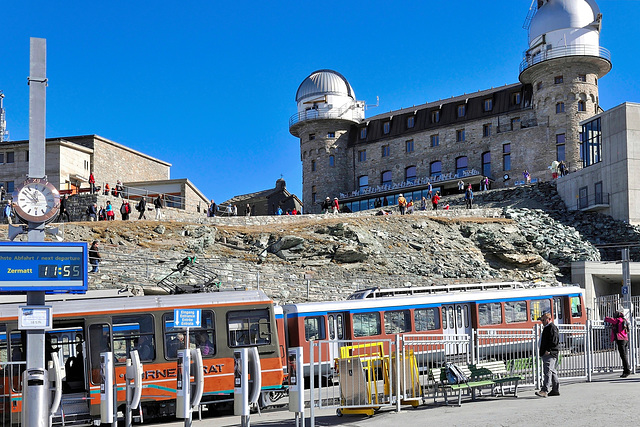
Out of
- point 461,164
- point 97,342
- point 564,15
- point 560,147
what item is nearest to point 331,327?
point 97,342

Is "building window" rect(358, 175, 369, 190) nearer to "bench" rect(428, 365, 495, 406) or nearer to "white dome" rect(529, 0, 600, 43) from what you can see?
"white dome" rect(529, 0, 600, 43)

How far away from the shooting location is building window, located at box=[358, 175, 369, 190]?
253 ft

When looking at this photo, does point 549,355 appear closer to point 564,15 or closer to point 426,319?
point 426,319

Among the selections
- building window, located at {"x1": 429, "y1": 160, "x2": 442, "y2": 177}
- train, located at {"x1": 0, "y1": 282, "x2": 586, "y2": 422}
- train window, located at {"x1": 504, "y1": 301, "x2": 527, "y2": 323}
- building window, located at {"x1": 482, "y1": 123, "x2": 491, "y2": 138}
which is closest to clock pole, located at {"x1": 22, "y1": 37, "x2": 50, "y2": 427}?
train, located at {"x1": 0, "y1": 282, "x2": 586, "y2": 422}

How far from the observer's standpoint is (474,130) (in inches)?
2788

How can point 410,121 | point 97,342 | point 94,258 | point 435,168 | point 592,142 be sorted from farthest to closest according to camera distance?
point 410,121 → point 435,168 → point 592,142 → point 94,258 → point 97,342

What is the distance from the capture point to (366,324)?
25062 mm

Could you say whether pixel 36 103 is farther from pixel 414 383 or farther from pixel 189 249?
pixel 189 249

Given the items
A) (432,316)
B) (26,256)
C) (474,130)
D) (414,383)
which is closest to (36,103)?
(26,256)

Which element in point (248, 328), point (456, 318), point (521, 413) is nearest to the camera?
point (521, 413)

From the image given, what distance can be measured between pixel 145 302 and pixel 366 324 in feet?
28.3

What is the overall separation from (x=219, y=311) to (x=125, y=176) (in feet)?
170

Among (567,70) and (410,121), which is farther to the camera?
(410,121)

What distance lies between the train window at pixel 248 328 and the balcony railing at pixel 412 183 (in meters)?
51.3
